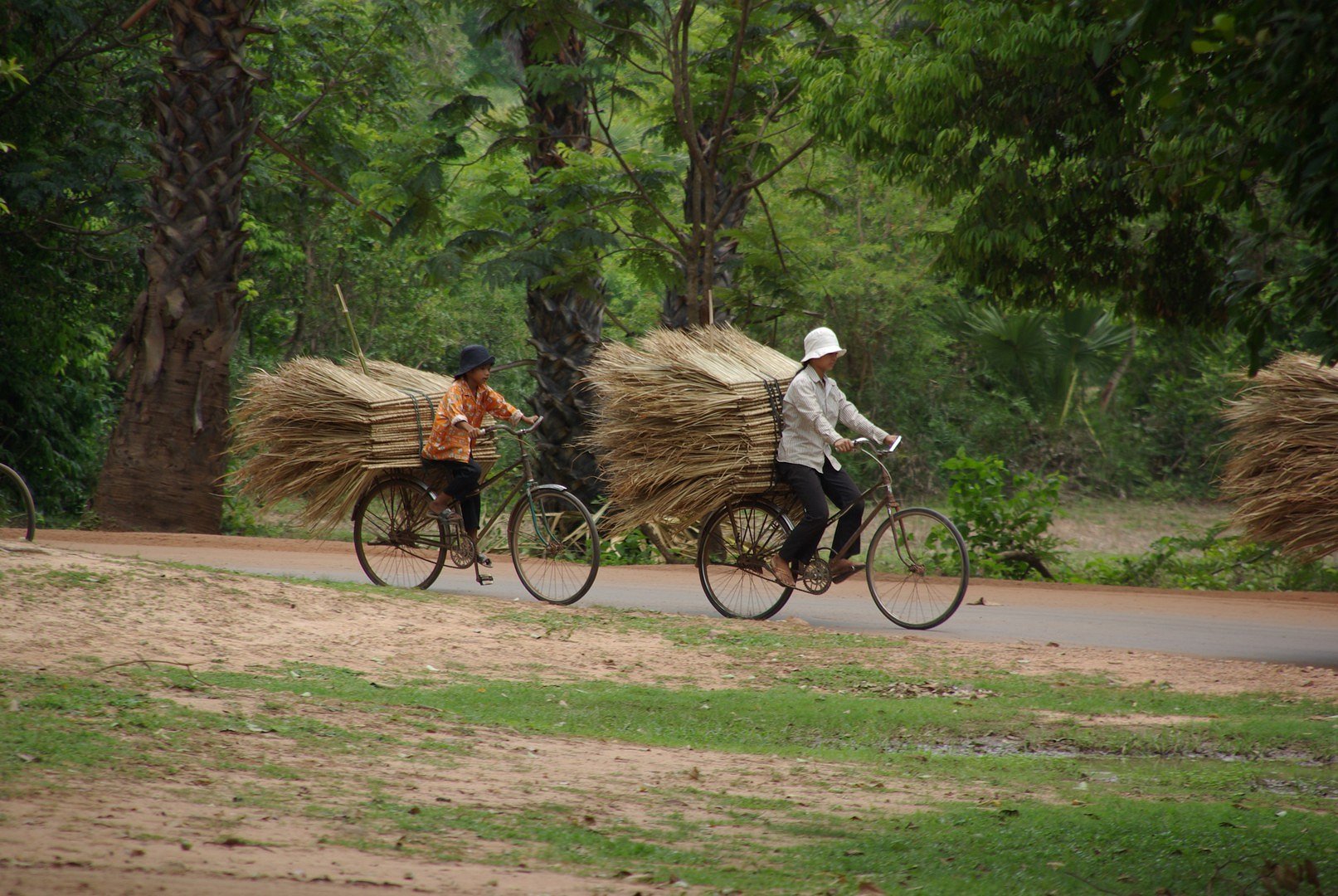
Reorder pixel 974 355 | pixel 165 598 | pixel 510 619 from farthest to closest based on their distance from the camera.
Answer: pixel 974 355, pixel 510 619, pixel 165 598

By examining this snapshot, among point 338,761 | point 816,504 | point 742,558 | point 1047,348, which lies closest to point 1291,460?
point 816,504

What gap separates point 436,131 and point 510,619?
946 centimetres

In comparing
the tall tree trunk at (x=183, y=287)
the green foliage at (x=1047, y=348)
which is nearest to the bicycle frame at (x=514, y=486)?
the tall tree trunk at (x=183, y=287)

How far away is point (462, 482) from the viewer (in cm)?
1016

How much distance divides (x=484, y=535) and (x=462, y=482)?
46cm

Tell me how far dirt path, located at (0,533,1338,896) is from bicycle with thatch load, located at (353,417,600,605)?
1.50 ft

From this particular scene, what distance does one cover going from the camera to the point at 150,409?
15.3 meters

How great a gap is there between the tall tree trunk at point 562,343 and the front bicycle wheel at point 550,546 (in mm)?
5578

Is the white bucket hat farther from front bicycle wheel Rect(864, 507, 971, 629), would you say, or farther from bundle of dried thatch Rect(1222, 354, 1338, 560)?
bundle of dried thatch Rect(1222, 354, 1338, 560)

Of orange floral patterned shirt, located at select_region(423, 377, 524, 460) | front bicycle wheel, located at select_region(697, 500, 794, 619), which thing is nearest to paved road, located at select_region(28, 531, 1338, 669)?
front bicycle wheel, located at select_region(697, 500, 794, 619)

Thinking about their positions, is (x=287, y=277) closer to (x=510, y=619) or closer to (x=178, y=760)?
(x=510, y=619)

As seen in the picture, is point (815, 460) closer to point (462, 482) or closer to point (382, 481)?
point (462, 482)

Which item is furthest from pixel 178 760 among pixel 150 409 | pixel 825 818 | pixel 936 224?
pixel 936 224

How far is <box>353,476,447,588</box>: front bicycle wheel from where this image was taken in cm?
1046
